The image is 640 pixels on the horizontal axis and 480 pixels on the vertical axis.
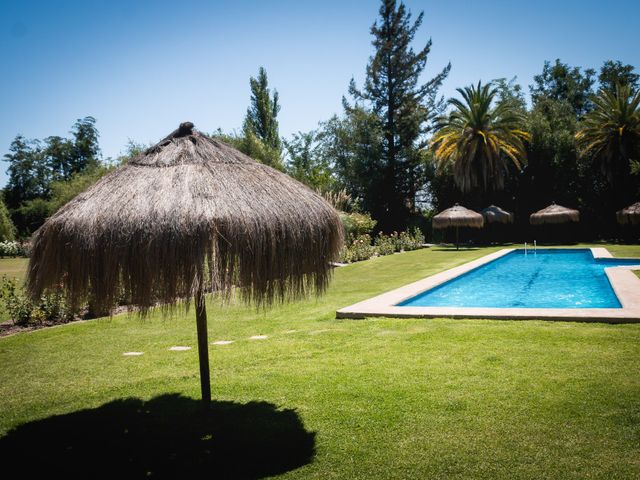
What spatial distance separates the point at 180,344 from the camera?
6359 millimetres

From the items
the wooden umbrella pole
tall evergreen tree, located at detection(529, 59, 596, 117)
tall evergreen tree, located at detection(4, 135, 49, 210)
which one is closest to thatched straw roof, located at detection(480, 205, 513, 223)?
tall evergreen tree, located at detection(529, 59, 596, 117)

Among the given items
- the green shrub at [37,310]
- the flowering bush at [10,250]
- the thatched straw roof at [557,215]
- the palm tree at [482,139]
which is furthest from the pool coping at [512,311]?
the flowering bush at [10,250]

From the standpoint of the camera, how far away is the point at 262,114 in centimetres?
3381

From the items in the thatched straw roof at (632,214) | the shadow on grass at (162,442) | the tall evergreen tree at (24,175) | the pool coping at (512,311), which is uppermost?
the tall evergreen tree at (24,175)

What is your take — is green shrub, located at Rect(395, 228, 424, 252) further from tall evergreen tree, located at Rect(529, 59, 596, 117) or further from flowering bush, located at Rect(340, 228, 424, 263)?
tall evergreen tree, located at Rect(529, 59, 596, 117)

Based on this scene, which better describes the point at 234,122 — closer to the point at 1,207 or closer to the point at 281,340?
the point at 1,207

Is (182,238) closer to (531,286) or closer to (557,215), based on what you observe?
(531,286)

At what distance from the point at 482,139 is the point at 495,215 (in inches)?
174

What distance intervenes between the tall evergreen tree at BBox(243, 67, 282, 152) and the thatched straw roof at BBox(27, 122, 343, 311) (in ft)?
101

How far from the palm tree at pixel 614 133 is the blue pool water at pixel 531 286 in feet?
30.5

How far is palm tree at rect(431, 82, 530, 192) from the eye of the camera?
81.0 ft

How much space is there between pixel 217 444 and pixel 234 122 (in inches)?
1341

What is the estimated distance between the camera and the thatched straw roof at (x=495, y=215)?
2423 centimetres

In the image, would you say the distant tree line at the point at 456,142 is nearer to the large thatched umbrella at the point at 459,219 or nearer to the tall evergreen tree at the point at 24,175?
the large thatched umbrella at the point at 459,219
